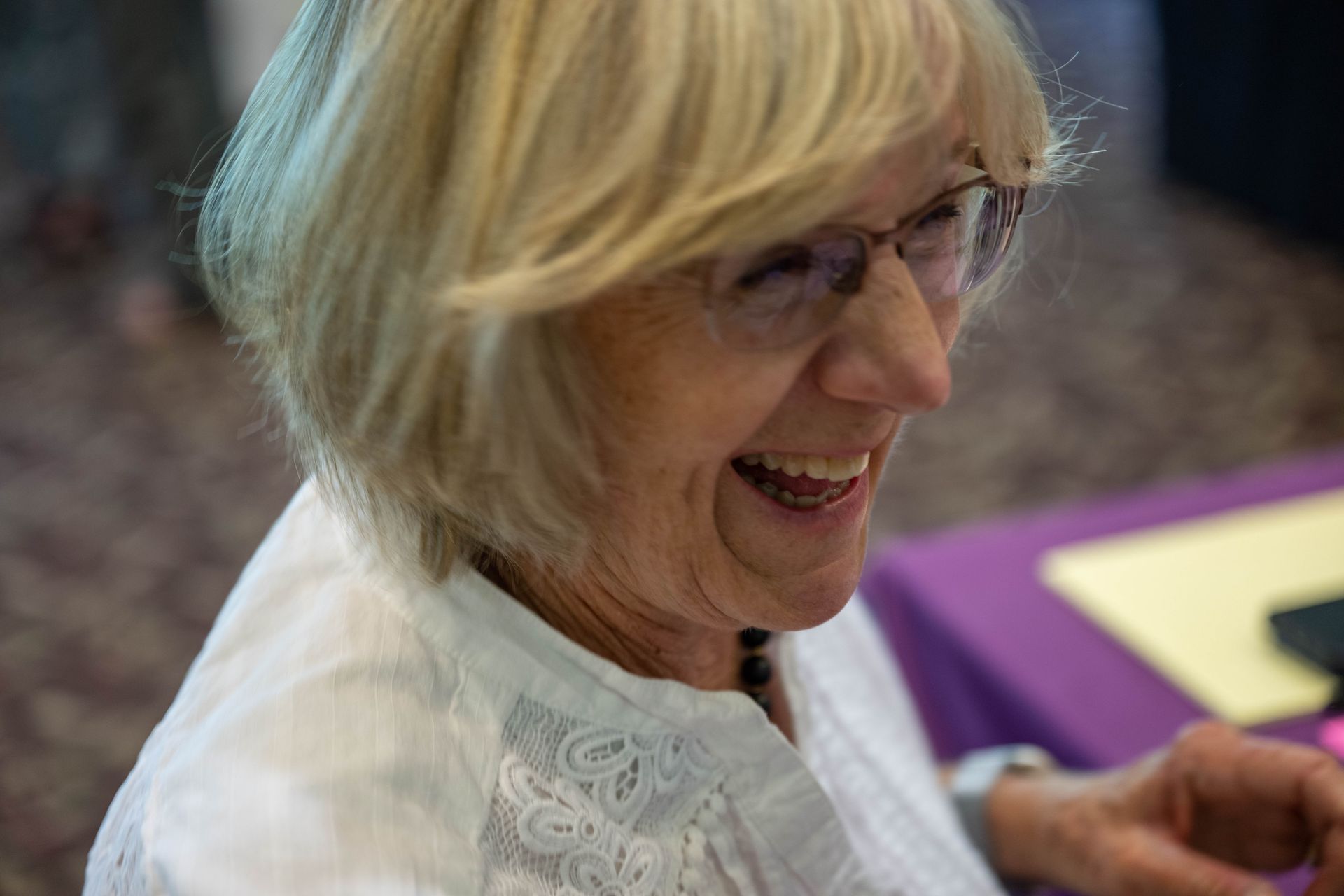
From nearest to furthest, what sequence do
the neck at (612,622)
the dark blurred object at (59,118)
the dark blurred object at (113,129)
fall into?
1. the neck at (612,622)
2. the dark blurred object at (113,129)
3. the dark blurred object at (59,118)

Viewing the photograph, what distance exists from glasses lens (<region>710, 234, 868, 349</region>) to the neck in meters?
0.24

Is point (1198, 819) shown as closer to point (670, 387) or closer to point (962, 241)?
point (962, 241)

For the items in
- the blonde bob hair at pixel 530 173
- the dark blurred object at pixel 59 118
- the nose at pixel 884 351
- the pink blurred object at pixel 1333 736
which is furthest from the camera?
the dark blurred object at pixel 59 118

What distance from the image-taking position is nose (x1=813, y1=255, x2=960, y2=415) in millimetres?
757

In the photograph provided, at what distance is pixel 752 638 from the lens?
1062mm

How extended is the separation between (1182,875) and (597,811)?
1.70 ft

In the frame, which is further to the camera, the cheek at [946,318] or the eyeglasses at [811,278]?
the cheek at [946,318]

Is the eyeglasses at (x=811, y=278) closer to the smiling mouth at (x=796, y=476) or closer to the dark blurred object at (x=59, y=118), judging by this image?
the smiling mouth at (x=796, y=476)

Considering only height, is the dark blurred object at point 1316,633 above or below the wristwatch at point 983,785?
above

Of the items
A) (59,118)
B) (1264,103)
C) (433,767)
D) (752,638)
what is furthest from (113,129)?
(433,767)

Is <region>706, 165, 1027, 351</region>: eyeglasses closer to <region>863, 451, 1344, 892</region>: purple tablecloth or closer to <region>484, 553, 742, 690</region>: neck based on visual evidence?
<region>484, 553, 742, 690</region>: neck

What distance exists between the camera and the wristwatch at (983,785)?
1.27 m

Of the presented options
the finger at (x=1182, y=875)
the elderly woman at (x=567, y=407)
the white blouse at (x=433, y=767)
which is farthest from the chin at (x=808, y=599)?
the finger at (x=1182, y=875)

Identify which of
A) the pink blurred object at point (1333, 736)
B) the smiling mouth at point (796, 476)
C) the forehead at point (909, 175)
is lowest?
the pink blurred object at point (1333, 736)
